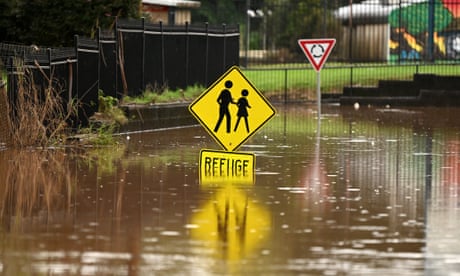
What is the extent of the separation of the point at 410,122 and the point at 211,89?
517 inches

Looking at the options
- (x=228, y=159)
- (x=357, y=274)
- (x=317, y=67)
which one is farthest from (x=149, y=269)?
(x=317, y=67)

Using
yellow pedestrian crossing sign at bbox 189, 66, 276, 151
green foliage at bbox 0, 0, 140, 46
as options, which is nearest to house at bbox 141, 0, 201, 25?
green foliage at bbox 0, 0, 140, 46

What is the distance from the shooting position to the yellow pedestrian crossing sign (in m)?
21.3

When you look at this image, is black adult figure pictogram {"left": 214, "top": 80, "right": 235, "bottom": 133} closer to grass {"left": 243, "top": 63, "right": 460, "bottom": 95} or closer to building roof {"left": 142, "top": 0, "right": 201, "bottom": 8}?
grass {"left": 243, "top": 63, "right": 460, "bottom": 95}

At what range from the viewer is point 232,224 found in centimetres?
1534

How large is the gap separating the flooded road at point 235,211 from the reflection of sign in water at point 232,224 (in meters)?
0.01

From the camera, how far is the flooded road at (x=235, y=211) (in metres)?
12.8

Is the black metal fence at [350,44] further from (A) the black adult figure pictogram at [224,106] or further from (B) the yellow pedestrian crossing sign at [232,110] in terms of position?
(A) the black adult figure pictogram at [224,106]

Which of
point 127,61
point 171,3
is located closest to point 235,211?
point 127,61

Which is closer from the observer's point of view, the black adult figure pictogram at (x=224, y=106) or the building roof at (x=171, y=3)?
the black adult figure pictogram at (x=224, y=106)

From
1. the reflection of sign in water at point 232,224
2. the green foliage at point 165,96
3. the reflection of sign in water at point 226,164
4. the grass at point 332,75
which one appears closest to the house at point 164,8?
the grass at point 332,75

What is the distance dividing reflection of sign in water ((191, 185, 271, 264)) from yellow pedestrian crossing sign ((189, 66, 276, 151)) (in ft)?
10.4

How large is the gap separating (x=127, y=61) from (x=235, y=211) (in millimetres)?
14751

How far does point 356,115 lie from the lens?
36.8 meters
